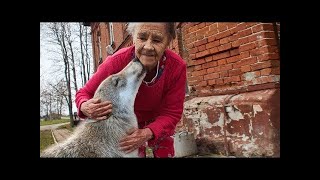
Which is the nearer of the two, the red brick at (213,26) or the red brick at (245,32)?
the red brick at (245,32)

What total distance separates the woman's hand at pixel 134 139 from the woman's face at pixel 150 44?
24.1 inches

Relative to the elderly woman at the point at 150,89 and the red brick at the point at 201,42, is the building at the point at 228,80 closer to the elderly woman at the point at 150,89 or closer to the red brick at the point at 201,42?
the red brick at the point at 201,42

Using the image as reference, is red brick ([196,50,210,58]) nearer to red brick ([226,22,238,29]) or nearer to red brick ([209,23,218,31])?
red brick ([209,23,218,31])

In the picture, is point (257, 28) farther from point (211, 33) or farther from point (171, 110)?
point (171, 110)

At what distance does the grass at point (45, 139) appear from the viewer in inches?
148

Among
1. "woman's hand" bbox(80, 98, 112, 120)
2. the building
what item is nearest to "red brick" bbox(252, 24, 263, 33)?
the building

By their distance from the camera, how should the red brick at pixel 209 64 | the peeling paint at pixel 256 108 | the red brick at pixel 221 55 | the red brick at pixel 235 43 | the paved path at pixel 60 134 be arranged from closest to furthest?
the peeling paint at pixel 256 108
the paved path at pixel 60 134
the red brick at pixel 235 43
the red brick at pixel 221 55
the red brick at pixel 209 64

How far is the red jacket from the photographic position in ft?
12.2

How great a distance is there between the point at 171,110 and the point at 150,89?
30cm

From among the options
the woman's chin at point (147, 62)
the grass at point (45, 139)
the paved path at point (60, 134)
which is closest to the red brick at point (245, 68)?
the woman's chin at point (147, 62)
